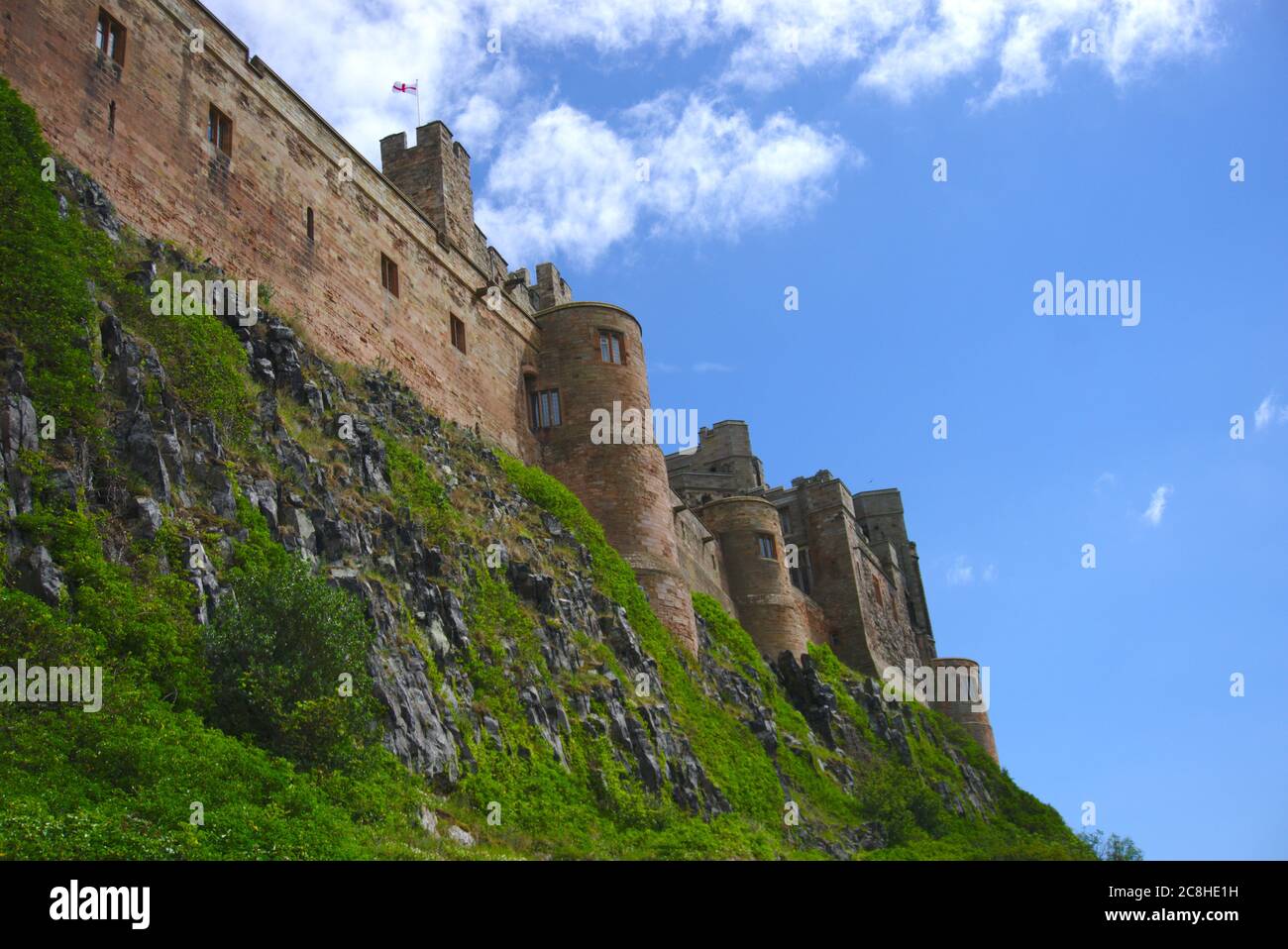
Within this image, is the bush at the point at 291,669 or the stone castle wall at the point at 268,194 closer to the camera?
the bush at the point at 291,669

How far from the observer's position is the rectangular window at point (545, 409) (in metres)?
36.4

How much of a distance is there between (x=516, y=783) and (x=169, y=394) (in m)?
8.28

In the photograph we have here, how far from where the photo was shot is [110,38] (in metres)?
23.1

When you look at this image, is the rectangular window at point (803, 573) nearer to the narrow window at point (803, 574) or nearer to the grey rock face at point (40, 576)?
the narrow window at point (803, 574)

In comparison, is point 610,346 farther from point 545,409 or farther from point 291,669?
point 291,669

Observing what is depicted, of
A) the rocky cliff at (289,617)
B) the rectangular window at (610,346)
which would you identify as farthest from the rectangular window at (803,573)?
the rocky cliff at (289,617)

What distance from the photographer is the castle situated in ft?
→ 74.2

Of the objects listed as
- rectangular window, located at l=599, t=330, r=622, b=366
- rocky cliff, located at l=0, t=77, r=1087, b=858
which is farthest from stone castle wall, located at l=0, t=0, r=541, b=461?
rectangular window, located at l=599, t=330, r=622, b=366

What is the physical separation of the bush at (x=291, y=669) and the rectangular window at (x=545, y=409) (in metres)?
18.7

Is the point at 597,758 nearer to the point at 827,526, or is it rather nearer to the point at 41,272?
the point at 41,272

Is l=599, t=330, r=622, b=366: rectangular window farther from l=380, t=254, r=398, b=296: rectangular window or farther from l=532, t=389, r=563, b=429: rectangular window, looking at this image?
l=380, t=254, r=398, b=296: rectangular window

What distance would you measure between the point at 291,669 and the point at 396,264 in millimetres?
17248

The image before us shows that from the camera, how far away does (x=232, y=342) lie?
2230 cm

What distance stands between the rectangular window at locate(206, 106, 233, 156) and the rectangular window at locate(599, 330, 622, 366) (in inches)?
542
